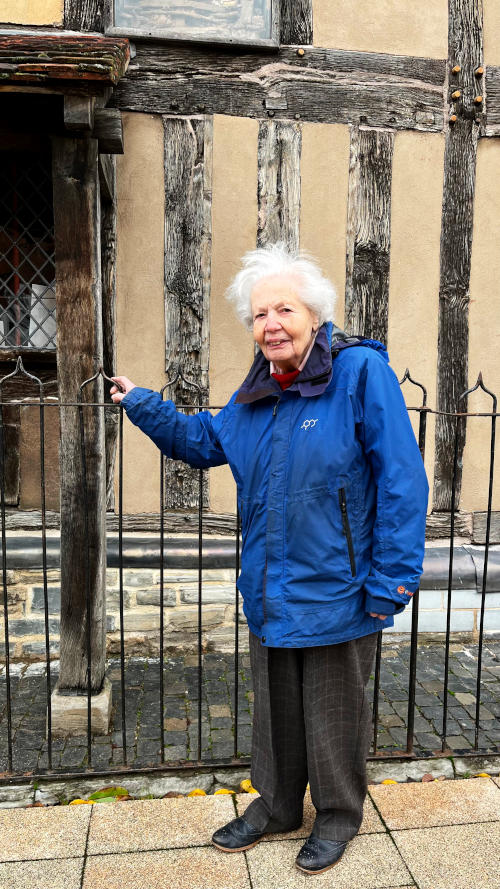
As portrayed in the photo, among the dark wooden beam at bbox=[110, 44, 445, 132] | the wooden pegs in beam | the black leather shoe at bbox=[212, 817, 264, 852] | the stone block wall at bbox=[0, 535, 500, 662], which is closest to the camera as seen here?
the black leather shoe at bbox=[212, 817, 264, 852]

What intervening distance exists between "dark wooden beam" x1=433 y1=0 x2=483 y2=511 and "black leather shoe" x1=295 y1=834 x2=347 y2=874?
9.59ft

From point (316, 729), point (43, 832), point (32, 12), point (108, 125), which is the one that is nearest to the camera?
point (316, 729)

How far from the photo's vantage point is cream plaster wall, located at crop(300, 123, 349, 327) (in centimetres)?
461

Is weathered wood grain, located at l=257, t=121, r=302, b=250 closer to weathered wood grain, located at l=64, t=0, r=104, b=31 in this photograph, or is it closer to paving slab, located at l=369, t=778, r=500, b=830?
weathered wood grain, located at l=64, t=0, r=104, b=31

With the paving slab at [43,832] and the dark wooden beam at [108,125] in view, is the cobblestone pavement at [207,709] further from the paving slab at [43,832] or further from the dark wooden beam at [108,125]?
the dark wooden beam at [108,125]

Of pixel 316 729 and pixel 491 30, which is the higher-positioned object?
pixel 491 30

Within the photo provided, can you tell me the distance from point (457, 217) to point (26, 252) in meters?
2.88

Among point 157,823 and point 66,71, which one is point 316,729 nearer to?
point 157,823

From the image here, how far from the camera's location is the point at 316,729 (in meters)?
2.46

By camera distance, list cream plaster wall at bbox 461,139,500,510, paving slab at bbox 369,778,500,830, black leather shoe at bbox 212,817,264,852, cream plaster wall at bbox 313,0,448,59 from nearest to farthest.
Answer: black leather shoe at bbox 212,817,264,852, paving slab at bbox 369,778,500,830, cream plaster wall at bbox 313,0,448,59, cream plaster wall at bbox 461,139,500,510

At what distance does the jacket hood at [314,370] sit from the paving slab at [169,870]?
5.49ft

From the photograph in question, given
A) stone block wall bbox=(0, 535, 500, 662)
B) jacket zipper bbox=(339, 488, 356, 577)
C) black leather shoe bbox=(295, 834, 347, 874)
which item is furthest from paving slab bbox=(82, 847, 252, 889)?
stone block wall bbox=(0, 535, 500, 662)

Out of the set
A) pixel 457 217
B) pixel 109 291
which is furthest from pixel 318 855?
pixel 457 217

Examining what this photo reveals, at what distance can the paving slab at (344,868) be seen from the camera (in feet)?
8.07
